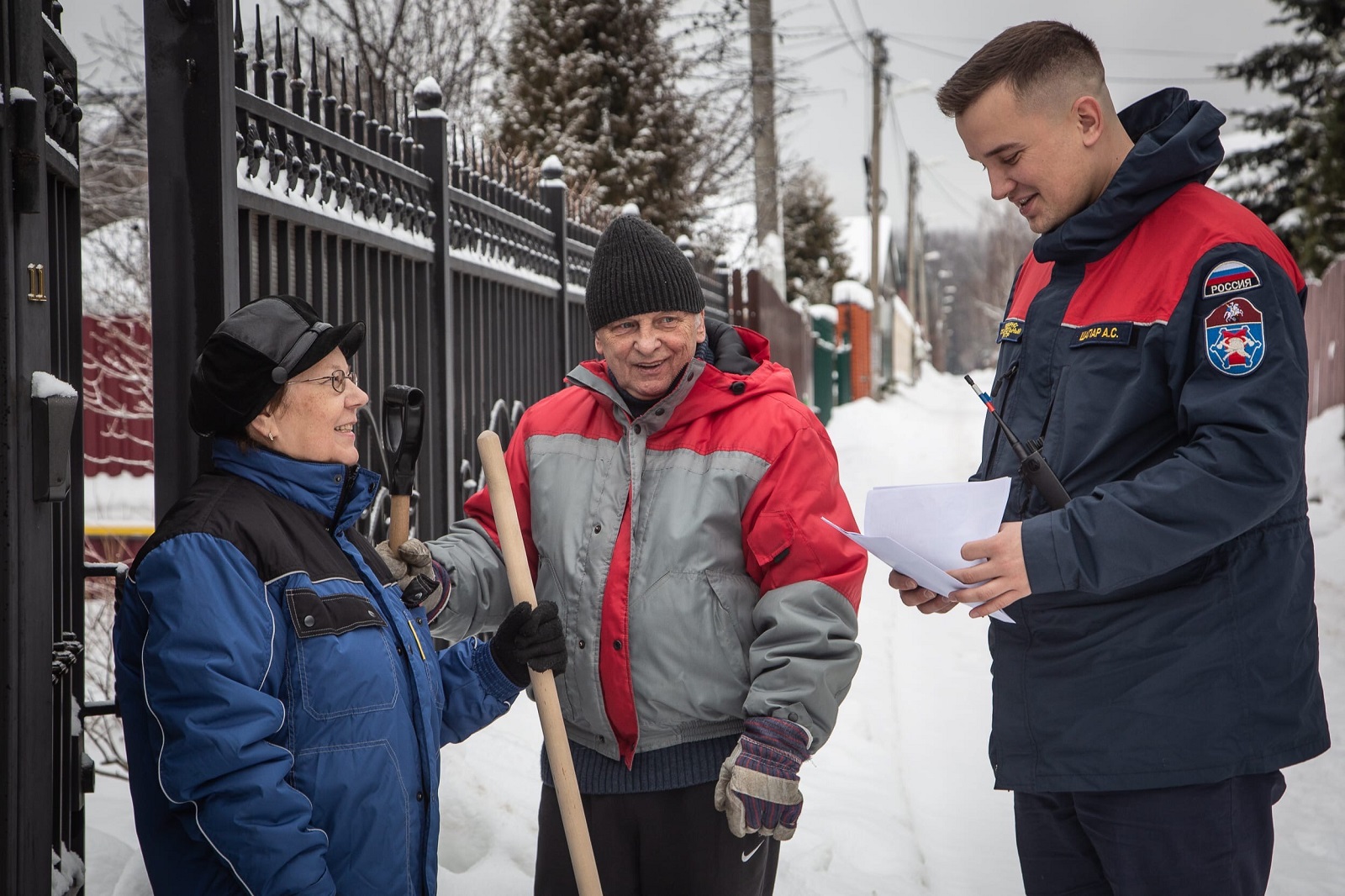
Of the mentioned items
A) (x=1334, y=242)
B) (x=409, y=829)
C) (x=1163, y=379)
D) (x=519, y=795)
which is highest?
(x=1334, y=242)

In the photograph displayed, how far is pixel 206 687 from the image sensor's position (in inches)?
64.5

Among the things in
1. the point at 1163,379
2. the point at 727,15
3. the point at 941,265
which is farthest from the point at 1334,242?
the point at 941,265

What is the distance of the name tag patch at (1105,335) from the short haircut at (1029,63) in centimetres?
44

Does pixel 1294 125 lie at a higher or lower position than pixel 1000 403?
higher

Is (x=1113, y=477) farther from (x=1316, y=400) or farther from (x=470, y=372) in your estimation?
(x=1316, y=400)

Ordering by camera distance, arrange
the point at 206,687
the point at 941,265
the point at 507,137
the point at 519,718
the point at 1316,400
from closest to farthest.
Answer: the point at 206,687
the point at 519,718
the point at 507,137
the point at 1316,400
the point at 941,265

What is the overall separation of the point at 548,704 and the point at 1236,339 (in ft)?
4.44

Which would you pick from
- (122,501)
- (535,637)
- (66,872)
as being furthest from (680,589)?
(122,501)

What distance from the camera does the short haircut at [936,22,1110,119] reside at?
6.62 ft

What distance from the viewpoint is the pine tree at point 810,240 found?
96.3ft

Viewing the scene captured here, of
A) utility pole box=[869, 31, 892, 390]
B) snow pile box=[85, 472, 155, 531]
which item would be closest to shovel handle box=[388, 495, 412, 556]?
snow pile box=[85, 472, 155, 531]

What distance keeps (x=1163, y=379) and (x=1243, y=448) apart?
0.61ft

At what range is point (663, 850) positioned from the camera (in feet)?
7.50

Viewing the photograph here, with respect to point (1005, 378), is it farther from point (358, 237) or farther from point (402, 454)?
point (358, 237)
